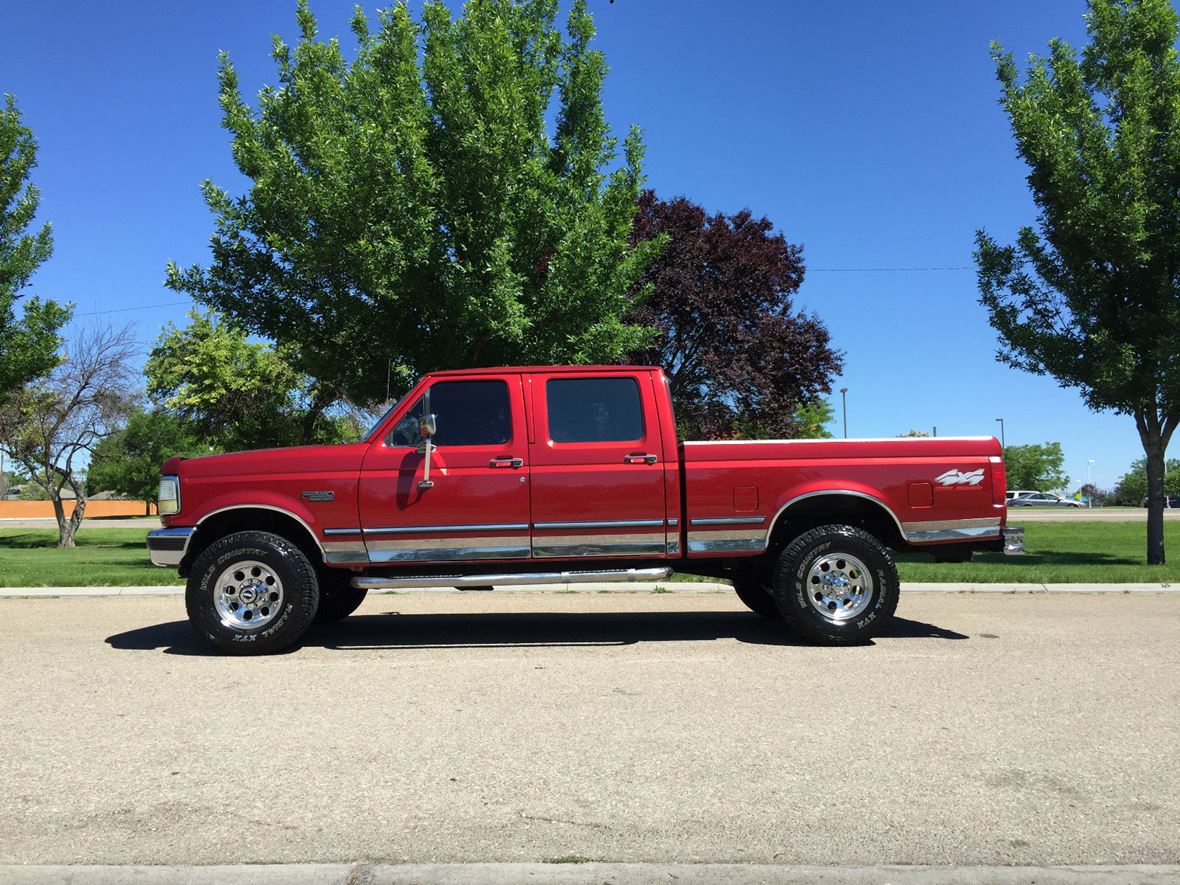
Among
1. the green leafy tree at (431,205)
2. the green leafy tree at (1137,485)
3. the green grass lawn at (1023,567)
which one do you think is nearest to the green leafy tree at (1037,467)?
the green leafy tree at (1137,485)

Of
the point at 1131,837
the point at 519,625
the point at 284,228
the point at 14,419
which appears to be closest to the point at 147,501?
the point at 14,419

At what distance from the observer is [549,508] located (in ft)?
22.9

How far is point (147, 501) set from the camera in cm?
7044

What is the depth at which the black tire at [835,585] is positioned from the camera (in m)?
6.92

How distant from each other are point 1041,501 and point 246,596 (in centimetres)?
8027

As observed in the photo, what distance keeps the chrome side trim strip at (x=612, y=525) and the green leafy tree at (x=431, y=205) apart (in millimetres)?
5073

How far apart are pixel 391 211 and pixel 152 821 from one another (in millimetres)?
9373

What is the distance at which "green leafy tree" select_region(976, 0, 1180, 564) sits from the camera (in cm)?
1481

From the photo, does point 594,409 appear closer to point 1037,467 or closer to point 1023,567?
point 1023,567

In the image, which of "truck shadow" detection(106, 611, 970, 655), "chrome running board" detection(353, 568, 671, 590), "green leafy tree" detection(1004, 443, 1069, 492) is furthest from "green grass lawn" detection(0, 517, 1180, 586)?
"green leafy tree" detection(1004, 443, 1069, 492)

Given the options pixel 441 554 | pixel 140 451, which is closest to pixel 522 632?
pixel 441 554

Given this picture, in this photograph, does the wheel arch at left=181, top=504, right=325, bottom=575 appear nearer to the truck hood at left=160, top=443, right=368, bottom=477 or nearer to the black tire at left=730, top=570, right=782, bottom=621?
the truck hood at left=160, top=443, right=368, bottom=477

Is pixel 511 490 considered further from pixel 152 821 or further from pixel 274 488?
pixel 152 821

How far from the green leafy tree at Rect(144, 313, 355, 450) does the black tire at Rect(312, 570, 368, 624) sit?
1813cm
